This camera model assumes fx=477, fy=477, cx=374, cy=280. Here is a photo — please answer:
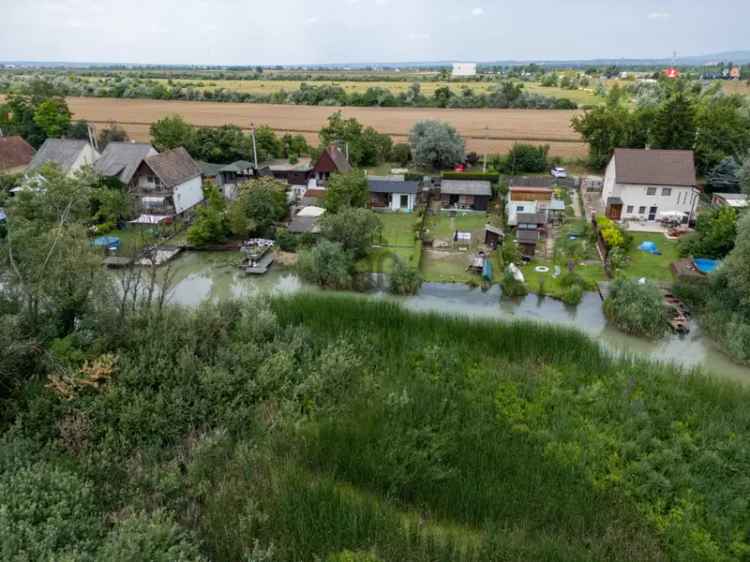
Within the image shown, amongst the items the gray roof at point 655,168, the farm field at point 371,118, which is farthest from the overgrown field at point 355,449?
the farm field at point 371,118

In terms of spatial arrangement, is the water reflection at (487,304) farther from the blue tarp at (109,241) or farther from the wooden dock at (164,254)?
Result: the blue tarp at (109,241)

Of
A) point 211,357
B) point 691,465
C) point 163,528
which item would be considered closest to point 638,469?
point 691,465

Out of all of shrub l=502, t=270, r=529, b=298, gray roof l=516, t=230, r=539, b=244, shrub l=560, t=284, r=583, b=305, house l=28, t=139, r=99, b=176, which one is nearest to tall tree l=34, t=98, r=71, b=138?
house l=28, t=139, r=99, b=176

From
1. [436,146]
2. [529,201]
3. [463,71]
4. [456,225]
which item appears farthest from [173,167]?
[463,71]

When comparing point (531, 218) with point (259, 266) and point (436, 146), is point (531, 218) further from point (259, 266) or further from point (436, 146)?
point (259, 266)

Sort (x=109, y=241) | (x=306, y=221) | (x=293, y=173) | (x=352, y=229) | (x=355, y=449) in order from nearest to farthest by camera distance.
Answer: (x=355, y=449), (x=352, y=229), (x=109, y=241), (x=306, y=221), (x=293, y=173)

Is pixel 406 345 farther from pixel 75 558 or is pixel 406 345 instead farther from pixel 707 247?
pixel 707 247
